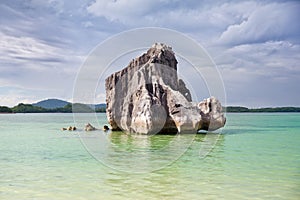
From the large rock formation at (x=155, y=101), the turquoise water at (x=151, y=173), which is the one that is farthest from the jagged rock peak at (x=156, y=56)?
the turquoise water at (x=151, y=173)

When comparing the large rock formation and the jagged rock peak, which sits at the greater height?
the jagged rock peak

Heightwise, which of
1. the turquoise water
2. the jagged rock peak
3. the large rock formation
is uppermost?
the jagged rock peak

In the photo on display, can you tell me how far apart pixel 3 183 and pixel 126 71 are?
18042 mm

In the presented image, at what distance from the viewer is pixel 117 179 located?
958 centimetres

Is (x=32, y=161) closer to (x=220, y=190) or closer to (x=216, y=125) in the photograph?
(x=220, y=190)

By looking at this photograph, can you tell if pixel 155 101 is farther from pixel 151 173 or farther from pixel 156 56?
pixel 151 173

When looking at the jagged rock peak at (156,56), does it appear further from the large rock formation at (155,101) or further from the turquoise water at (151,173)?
the turquoise water at (151,173)

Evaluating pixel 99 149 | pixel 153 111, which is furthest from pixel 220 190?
pixel 153 111

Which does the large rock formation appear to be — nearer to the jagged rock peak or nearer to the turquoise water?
the jagged rock peak

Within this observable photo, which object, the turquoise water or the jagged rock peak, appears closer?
the turquoise water

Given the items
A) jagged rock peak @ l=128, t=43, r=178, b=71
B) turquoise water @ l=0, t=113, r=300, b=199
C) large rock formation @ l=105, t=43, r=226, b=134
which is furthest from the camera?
jagged rock peak @ l=128, t=43, r=178, b=71

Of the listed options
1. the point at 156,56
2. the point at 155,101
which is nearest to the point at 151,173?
the point at 155,101

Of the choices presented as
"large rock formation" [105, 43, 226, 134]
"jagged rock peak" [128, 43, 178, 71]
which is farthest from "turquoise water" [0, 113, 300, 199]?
"jagged rock peak" [128, 43, 178, 71]

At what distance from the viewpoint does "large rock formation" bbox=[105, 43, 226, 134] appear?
2265 centimetres
